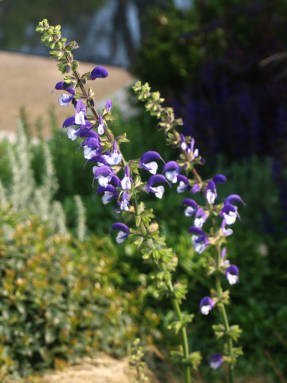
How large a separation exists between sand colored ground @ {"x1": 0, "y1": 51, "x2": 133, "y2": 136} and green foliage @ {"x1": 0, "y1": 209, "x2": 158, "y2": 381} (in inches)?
240

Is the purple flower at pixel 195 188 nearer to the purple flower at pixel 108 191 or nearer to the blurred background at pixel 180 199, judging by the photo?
the purple flower at pixel 108 191

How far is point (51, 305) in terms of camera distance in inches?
118

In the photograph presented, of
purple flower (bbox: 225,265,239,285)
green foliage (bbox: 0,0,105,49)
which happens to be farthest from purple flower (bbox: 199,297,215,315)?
green foliage (bbox: 0,0,105,49)

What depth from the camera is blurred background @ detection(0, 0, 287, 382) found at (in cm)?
312

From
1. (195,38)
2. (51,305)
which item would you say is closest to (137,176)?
(51,305)

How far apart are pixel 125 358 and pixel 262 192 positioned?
2.39m

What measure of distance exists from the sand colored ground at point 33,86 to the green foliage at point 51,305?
6.10 m

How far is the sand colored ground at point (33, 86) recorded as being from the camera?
10164 millimetres

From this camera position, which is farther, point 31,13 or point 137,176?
point 31,13

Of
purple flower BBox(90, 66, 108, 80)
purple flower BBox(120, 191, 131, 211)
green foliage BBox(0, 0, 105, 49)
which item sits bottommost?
purple flower BBox(120, 191, 131, 211)

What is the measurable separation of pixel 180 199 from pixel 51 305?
218 centimetres

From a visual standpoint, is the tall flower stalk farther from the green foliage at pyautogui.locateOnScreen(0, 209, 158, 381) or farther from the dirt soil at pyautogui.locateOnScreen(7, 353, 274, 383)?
the green foliage at pyautogui.locateOnScreen(0, 209, 158, 381)

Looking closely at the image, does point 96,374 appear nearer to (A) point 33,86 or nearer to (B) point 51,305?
(B) point 51,305

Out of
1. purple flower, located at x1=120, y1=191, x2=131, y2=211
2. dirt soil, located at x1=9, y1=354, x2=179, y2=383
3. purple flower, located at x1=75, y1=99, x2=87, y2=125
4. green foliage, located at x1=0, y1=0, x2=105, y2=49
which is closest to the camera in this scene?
purple flower, located at x1=75, y1=99, x2=87, y2=125
